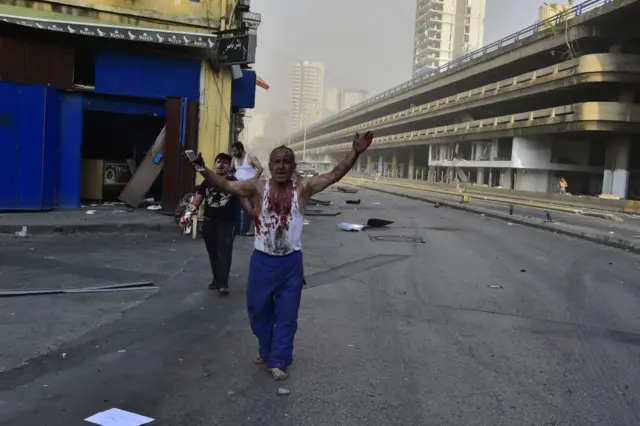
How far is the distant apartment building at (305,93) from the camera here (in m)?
156

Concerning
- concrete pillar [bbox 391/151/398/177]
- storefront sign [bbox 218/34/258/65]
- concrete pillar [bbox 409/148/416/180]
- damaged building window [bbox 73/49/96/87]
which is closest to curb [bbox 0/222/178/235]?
storefront sign [bbox 218/34/258/65]

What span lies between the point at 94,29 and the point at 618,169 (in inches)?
1344

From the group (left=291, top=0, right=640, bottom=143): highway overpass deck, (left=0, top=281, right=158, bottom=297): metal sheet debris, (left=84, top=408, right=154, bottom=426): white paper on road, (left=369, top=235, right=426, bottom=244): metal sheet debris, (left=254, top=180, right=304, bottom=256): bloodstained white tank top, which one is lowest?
(left=0, top=281, right=158, bottom=297): metal sheet debris

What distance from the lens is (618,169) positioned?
3634 centimetres

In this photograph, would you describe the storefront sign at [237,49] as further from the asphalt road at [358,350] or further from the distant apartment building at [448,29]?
the distant apartment building at [448,29]

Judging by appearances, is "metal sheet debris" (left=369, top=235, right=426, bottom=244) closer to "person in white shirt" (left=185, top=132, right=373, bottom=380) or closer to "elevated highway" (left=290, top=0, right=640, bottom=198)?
"person in white shirt" (left=185, top=132, right=373, bottom=380)

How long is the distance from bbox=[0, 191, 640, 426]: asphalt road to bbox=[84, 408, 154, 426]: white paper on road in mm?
81

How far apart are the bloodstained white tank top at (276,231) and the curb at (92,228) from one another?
804cm

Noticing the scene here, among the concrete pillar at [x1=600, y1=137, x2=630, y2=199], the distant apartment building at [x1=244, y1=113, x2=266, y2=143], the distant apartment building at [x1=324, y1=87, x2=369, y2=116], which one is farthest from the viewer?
the distant apartment building at [x1=324, y1=87, x2=369, y2=116]

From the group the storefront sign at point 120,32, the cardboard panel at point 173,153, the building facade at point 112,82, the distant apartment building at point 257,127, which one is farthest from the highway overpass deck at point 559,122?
the distant apartment building at point 257,127

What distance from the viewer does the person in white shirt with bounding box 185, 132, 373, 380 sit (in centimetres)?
414

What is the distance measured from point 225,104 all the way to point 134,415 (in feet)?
36.0

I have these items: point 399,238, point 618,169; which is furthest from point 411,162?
point 399,238

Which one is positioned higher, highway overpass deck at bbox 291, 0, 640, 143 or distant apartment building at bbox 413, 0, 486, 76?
distant apartment building at bbox 413, 0, 486, 76
